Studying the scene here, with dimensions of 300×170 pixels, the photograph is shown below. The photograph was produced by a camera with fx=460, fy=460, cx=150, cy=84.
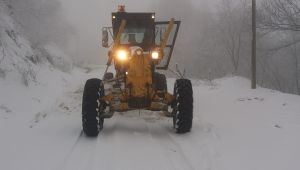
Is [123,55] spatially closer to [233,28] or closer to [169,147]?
[169,147]

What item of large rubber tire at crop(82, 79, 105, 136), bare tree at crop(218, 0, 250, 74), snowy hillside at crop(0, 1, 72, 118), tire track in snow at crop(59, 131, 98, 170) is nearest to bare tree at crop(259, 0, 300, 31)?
Answer: snowy hillside at crop(0, 1, 72, 118)

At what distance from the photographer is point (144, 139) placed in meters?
9.38

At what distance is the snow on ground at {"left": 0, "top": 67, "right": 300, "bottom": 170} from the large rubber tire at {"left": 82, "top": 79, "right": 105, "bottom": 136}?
243 millimetres

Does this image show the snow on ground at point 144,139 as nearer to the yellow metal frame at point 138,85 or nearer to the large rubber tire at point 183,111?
the large rubber tire at point 183,111

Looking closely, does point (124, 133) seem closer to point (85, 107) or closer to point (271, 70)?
point (85, 107)

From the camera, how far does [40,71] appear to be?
1902 centimetres

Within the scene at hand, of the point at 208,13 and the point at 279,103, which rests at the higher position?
the point at 208,13

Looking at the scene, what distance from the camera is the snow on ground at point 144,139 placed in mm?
7426

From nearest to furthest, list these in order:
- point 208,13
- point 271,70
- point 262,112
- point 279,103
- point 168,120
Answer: point 168,120, point 262,112, point 279,103, point 271,70, point 208,13

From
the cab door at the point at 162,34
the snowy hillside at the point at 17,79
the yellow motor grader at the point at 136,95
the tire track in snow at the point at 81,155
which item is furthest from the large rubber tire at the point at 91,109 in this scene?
the cab door at the point at 162,34

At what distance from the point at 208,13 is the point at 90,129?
167ft

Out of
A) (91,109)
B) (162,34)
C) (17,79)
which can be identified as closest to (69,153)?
(91,109)

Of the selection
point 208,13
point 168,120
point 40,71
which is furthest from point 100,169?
point 208,13

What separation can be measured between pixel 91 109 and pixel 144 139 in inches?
48.9
